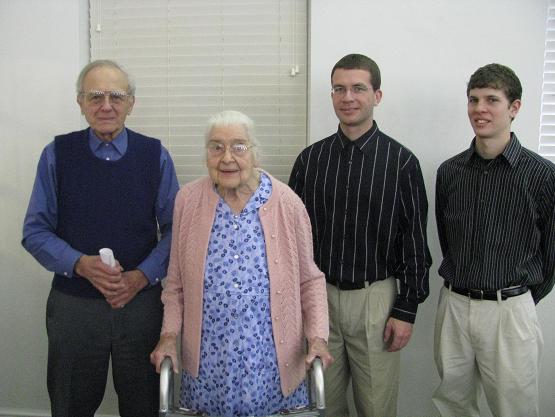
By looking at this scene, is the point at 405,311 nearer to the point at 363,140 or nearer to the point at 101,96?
the point at 363,140

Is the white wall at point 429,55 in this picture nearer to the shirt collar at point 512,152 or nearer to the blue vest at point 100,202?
the shirt collar at point 512,152

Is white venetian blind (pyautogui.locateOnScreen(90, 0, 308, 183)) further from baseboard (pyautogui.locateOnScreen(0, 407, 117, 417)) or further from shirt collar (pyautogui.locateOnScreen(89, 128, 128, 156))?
baseboard (pyautogui.locateOnScreen(0, 407, 117, 417))

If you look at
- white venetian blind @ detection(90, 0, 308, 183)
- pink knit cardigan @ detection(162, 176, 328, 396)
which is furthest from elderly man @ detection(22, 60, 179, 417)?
white venetian blind @ detection(90, 0, 308, 183)

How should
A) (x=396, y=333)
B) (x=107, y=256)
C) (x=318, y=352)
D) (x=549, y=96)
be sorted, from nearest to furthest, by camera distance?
(x=318, y=352) → (x=107, y=256) → (x=396, y=333) → (x=549, y=96)

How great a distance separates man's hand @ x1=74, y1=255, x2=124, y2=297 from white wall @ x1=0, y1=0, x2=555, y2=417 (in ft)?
3.38

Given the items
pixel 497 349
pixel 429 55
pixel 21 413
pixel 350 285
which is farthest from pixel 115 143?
pixel 21 413

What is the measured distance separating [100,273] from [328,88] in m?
1.40

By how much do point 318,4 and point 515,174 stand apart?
1238mm

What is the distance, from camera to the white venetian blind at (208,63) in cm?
249

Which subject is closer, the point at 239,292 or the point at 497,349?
the point at 239,292

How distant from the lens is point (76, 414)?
192cm

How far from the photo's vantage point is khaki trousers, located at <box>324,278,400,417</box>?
1.97 metres

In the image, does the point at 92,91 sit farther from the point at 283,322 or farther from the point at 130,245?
the point at 283,322

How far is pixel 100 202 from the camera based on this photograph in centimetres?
183
